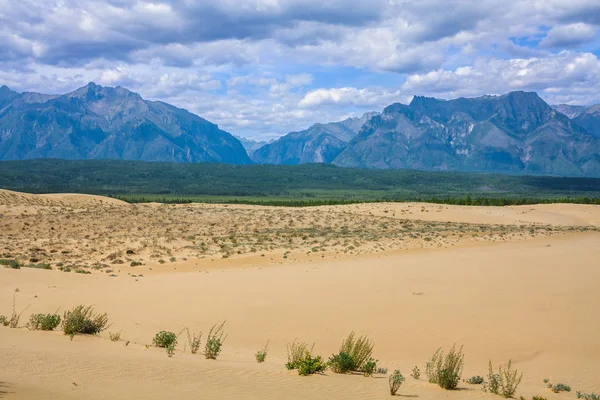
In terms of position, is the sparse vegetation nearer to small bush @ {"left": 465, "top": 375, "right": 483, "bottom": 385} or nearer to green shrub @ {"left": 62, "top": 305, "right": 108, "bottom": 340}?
small bush @ {"left": 465, "top": 375, "right": 483, "bottom": 385}

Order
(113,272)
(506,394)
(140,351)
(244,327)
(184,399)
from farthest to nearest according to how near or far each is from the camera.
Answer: (113,272) → (244,327) → (140,351) → (506,394) → (184,399)

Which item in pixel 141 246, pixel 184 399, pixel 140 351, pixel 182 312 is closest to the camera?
pixel 184 399

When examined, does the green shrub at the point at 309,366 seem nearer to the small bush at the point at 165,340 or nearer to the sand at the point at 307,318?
the sand at the point at 307,318

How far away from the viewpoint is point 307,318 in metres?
15.4

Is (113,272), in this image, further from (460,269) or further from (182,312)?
(460,269)

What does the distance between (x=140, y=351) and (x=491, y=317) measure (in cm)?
998

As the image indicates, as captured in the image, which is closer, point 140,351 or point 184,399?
point 184,399

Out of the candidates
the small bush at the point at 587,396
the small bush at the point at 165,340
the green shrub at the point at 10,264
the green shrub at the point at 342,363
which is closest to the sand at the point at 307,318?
the small bush at the point at 587,396

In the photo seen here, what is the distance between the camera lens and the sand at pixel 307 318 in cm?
860

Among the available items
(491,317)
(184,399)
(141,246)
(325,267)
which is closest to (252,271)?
(325,267)

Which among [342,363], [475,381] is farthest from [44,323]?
[475,381]

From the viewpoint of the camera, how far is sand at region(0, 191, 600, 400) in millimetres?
8602

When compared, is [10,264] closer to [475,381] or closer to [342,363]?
[342,363]

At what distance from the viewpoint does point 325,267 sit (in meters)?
25.9
